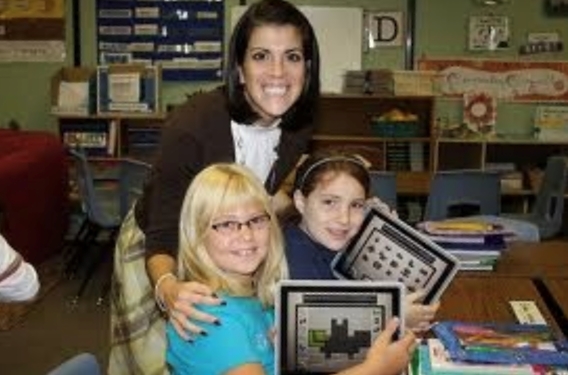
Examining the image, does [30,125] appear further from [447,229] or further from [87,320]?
[447,229]

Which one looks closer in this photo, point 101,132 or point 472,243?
point 472,243

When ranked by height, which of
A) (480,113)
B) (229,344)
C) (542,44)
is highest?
Answer: (542,44)

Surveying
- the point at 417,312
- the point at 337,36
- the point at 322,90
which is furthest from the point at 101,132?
the point at 417,312

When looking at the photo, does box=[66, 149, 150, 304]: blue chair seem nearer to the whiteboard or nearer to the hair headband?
the whiteboard

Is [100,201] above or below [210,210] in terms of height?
below

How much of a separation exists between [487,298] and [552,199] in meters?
2.80

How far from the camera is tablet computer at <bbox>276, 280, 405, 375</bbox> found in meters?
1.31

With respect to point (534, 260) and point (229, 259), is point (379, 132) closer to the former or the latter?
point (534, 260)

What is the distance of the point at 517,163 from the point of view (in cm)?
587

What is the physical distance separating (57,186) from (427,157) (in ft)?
8.50

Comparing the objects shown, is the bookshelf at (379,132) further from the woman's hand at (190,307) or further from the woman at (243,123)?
the woman's hand at (190,307)

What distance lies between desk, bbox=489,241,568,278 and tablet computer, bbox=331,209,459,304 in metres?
0.67

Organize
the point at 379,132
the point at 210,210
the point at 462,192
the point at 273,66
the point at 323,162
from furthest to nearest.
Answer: the point at 379,132 → the point at 462,192 → the point at 323,162 → the point at 273,66 → the point at 210,210

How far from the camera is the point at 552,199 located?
181 inches
